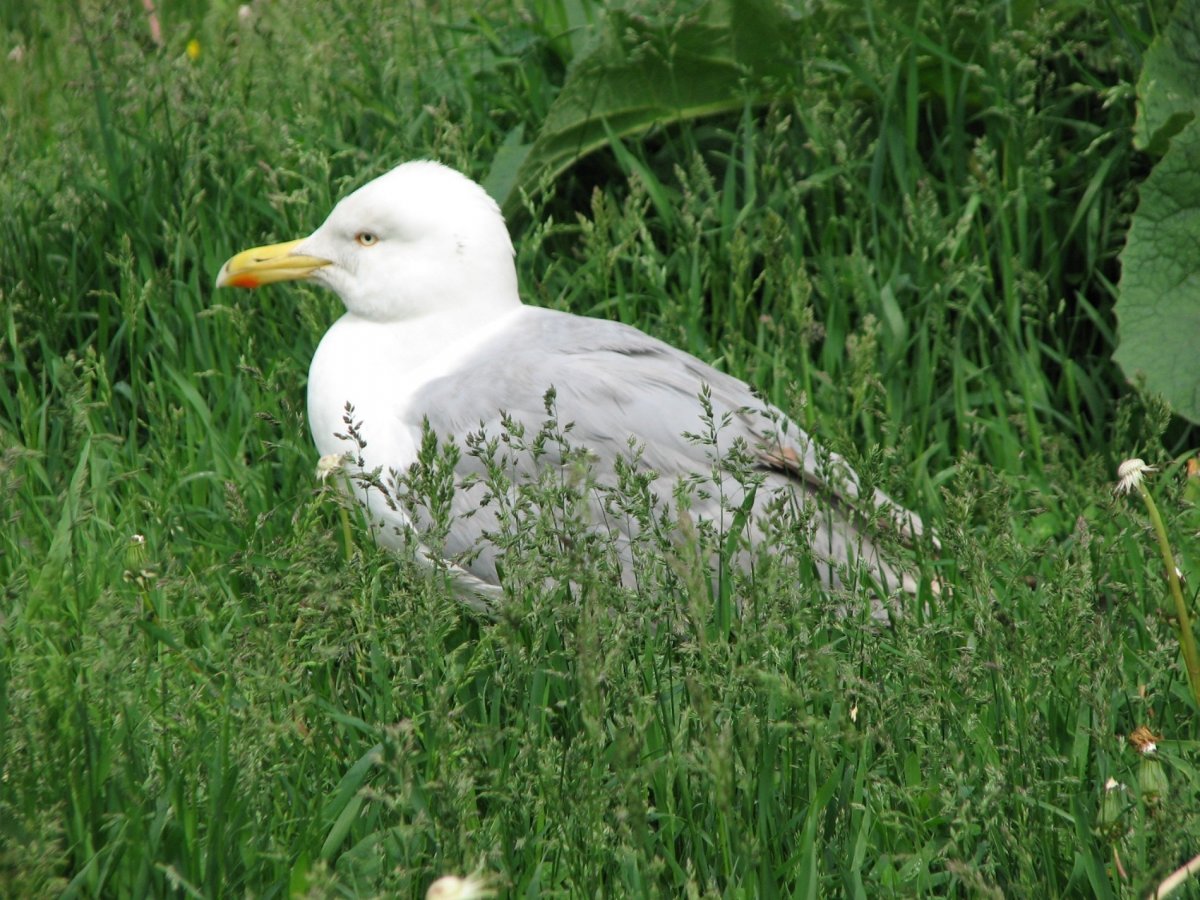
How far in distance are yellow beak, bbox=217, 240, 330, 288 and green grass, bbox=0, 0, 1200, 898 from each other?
0.28 ft

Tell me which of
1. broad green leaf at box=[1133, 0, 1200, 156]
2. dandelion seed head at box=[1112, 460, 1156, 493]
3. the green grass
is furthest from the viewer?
broad green leaf at box=[1133, 0, 1200, 156]

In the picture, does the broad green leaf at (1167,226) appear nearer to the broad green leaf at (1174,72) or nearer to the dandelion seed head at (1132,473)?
the broad green leaf at (1174,72)

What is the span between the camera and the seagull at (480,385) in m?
3.17

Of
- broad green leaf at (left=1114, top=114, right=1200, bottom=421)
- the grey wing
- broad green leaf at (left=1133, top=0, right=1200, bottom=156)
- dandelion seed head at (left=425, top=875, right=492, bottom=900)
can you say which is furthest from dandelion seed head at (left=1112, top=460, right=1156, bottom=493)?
broad green leaf at (left=1133, top=0, right=1200, bottom=156)

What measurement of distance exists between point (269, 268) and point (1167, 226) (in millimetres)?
2237

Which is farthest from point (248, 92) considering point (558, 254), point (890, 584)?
point (890, 584)

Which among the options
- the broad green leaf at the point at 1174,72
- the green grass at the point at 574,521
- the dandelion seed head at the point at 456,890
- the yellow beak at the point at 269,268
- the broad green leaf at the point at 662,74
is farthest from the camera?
the broad green leaf at the point at 662,74

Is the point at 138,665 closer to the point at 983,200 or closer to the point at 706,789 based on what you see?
the point at 706,789

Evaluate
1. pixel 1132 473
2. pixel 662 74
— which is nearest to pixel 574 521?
pixel 1132 473

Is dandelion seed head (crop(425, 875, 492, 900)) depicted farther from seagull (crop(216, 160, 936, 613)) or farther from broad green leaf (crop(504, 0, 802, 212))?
broad green leaf (crop(504, 0, 802, 212))

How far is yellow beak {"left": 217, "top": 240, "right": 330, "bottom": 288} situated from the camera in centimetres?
371

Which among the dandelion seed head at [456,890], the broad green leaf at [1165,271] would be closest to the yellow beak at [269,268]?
the broad green leaf at [1165,271]

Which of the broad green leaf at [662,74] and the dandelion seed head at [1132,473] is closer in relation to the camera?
the dandelion seed head at [1132,473]

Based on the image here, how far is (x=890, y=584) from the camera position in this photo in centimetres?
327
